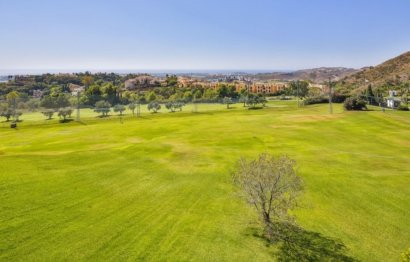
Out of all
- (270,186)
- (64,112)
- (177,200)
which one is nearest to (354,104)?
(64,112)

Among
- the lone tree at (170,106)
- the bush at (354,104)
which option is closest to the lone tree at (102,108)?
the lone tree at (170,106)

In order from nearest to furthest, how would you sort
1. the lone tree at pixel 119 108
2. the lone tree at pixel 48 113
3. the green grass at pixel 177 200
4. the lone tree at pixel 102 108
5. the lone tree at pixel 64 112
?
the green grass at pixel 177 200
the lone tree at pixel 64 112
the lone tree at pixel 48 113
the lone tree at pixel 102 108
the lone tree at pixel 119 108

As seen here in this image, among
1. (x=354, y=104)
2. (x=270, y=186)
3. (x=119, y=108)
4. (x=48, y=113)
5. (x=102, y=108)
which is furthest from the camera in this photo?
(x=119, y=108)

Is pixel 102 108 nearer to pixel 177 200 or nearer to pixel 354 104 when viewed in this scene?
pixel 354 104

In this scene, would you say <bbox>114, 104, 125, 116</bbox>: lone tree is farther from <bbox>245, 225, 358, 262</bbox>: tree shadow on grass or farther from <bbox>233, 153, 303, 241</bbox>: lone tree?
<bbox>245, 225, 358, 262</bbox>: tree shadow on grass

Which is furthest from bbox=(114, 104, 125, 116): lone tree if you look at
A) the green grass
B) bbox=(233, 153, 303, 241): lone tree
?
bbox=(233, 153, 303, 241): lone tree

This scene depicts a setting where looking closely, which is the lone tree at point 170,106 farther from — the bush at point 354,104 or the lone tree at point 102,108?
the bush at point 354,104
